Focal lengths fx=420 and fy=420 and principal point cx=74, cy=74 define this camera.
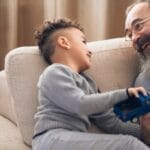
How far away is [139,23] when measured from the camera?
5.88 feet

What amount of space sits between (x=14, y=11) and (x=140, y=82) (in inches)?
34.9

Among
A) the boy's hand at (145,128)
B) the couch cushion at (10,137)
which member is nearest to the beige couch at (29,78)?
the couch cushion at (10,137)

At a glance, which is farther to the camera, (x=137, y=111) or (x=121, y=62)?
(x=121, y=62)

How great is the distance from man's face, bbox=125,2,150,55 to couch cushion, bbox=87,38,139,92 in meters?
0.07

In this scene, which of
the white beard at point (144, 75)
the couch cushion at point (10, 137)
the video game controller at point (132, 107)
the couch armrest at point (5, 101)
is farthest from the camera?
the couch armrest at point (5, 101)

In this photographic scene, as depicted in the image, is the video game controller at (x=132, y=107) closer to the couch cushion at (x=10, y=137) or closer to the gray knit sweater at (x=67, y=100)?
the gray knit sweater at (x=67, y=100)

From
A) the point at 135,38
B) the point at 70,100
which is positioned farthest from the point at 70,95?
the point at 135,38

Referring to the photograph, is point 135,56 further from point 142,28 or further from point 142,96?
point 142,96

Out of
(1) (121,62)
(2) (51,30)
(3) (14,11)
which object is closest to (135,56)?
(1) (121,62)

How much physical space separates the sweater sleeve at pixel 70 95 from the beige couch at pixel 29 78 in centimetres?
12

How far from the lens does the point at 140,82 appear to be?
1.70m

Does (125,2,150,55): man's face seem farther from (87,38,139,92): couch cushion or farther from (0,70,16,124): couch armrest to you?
(0,70,16,124): couch armrest

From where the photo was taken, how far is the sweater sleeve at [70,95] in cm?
144

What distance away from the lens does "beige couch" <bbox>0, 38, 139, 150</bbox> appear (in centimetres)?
161
